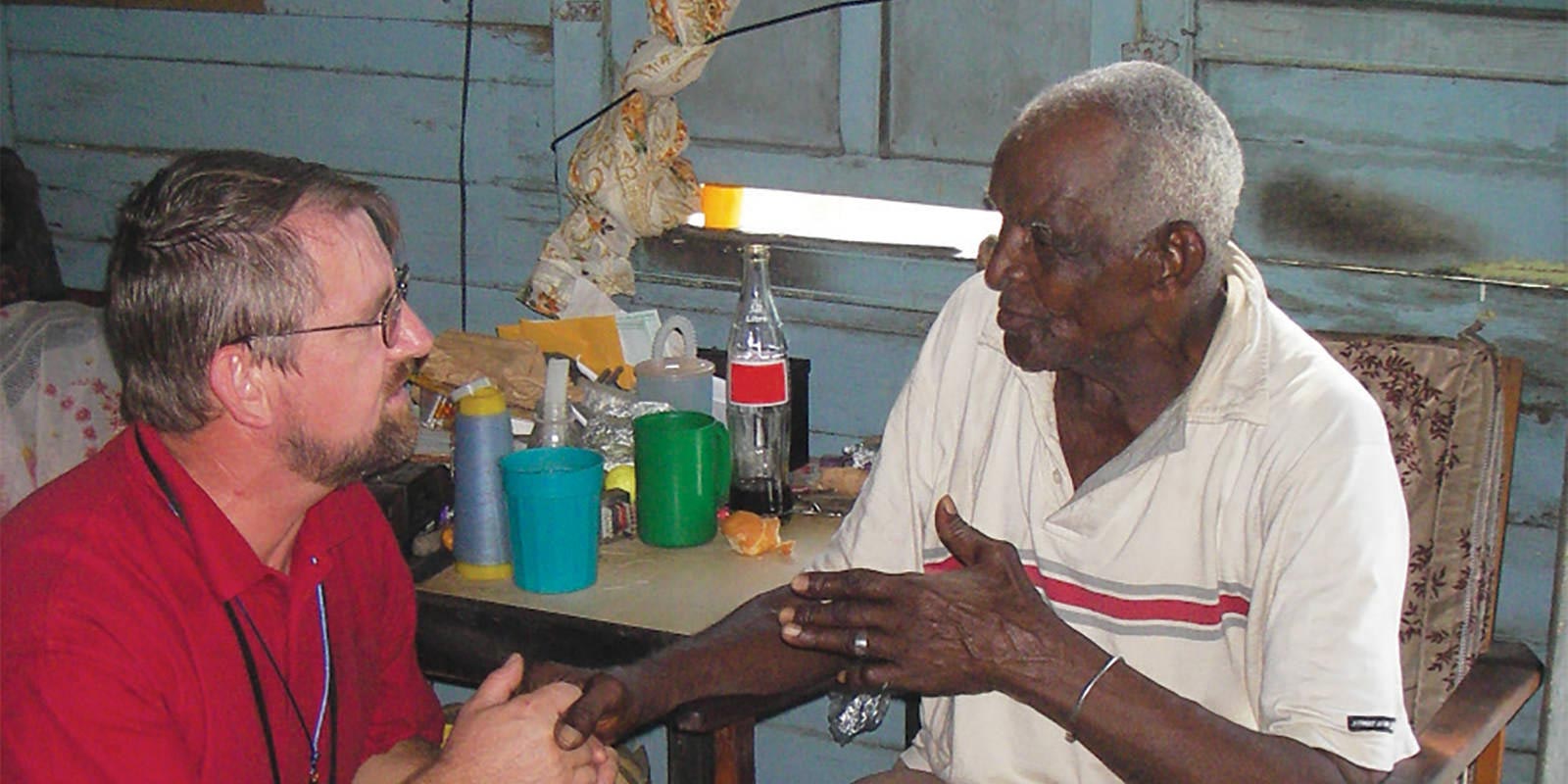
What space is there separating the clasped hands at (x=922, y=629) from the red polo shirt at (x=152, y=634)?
0.34 metres

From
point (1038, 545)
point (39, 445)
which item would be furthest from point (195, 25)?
point (1038, 545)

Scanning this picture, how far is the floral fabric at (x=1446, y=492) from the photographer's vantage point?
2672 millimetres

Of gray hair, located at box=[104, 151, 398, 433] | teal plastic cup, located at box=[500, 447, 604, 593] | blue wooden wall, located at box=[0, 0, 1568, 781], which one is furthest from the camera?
blue wooden wall, located at box=[0, 0, 1568, 781]

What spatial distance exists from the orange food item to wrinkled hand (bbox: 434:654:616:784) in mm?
720

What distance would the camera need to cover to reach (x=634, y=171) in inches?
136

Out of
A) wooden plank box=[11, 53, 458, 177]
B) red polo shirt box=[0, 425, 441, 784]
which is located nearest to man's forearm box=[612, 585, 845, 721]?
red polo shirt box=[0, 425, 441, 784]

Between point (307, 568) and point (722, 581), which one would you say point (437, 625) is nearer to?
point (722, 581)

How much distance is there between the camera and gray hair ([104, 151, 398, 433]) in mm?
1835

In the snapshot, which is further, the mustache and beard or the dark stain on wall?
the dark stain on wall

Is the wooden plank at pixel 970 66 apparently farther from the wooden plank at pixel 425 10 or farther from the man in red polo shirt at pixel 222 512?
the man in red polo shirt at pixel 222 512

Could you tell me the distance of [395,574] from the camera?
7.59 feet

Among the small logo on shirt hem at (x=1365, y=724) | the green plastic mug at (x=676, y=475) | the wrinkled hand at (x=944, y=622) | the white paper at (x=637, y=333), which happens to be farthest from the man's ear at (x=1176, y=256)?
the white paper at (x=637, y=333)

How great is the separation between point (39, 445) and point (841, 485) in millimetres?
1544

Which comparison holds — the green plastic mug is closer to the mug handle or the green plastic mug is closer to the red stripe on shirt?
the mug handle
